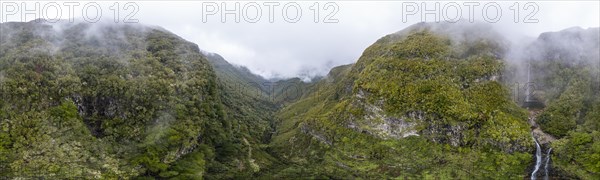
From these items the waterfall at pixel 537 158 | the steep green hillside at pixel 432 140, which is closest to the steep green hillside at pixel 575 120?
the waterfall at pixel 537 158

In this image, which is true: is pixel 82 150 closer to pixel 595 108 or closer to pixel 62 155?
pixel 62 155

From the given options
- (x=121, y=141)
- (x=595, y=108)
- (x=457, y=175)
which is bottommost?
(x=457, y=175)

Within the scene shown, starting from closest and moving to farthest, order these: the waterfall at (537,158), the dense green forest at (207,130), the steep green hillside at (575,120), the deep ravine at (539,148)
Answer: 1. the dense green forest at (207,130)
2. the steep green hillside at (575,120)
3. the deep ravine at (539,148)
4. the waterfall at (537,158)

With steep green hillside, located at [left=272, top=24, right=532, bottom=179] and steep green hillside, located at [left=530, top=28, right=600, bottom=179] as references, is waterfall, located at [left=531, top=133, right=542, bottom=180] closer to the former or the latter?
steep green hillside, located at [left=272, top=24, right=532, bottom=179]

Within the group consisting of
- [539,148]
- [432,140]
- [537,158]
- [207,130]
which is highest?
[207,130]

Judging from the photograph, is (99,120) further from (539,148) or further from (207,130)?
(539,148)

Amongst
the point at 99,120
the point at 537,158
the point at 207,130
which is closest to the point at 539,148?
the point at 537,158

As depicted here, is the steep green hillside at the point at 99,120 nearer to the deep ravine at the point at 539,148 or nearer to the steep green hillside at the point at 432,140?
the steep green hillside at the point at 432,140

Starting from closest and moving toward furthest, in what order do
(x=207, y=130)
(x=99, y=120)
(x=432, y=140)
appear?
(x=99, y=120) < (x=432, y=140) < (x=207, y=130)

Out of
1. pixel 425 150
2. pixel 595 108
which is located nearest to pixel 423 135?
pixel 425 150

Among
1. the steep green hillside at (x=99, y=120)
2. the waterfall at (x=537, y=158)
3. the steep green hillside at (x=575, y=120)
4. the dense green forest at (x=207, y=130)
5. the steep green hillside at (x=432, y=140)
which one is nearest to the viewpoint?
the steep green hillside at (x=99, y=120)

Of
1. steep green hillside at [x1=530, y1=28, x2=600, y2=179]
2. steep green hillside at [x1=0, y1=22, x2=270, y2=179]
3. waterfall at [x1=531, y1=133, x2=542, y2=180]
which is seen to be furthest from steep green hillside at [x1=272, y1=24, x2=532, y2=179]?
steep green hillside at [x1=0, y1=22, x2=270, y2=179]
